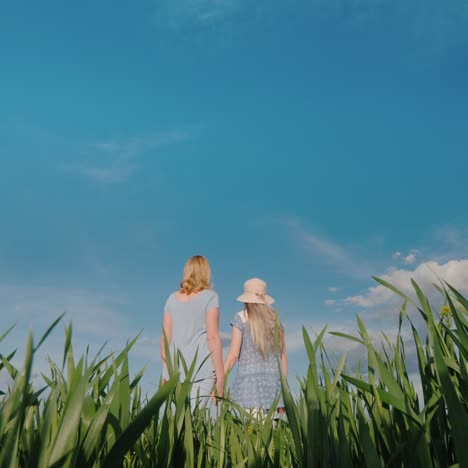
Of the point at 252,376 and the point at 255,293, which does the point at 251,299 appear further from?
the point at 252,376

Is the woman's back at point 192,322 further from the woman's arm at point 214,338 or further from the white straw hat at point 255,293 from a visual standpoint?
the white straw hat at point 255,293

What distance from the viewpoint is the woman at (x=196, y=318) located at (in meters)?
5.95

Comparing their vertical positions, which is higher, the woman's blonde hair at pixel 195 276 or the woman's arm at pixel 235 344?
the woman's blonde hair at pixel 195 276

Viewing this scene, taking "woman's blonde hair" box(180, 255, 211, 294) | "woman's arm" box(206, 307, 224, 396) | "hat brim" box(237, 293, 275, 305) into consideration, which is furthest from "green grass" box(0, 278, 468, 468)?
"hat brim" box(237, 293, 275, 305)

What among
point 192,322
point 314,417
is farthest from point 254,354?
point 314,417

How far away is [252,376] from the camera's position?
6.48m

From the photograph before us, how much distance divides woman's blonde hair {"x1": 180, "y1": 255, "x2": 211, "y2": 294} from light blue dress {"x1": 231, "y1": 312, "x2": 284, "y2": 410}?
643 millimetres

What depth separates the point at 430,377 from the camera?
4.57 feet

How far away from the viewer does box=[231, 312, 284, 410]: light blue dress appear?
6434mm

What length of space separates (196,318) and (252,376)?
1026mm

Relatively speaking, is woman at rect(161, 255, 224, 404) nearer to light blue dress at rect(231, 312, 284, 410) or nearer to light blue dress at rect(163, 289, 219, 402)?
light blue dress at rect(163, 289, 219, 402)

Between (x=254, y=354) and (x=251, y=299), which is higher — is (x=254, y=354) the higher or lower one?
the lower one

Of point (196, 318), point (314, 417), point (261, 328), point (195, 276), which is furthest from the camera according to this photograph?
point (261, 328)

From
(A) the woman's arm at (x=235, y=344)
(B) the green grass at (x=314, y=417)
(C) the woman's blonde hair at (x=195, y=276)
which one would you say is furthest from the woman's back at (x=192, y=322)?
(B) the green grass at (x=314, y=417)
